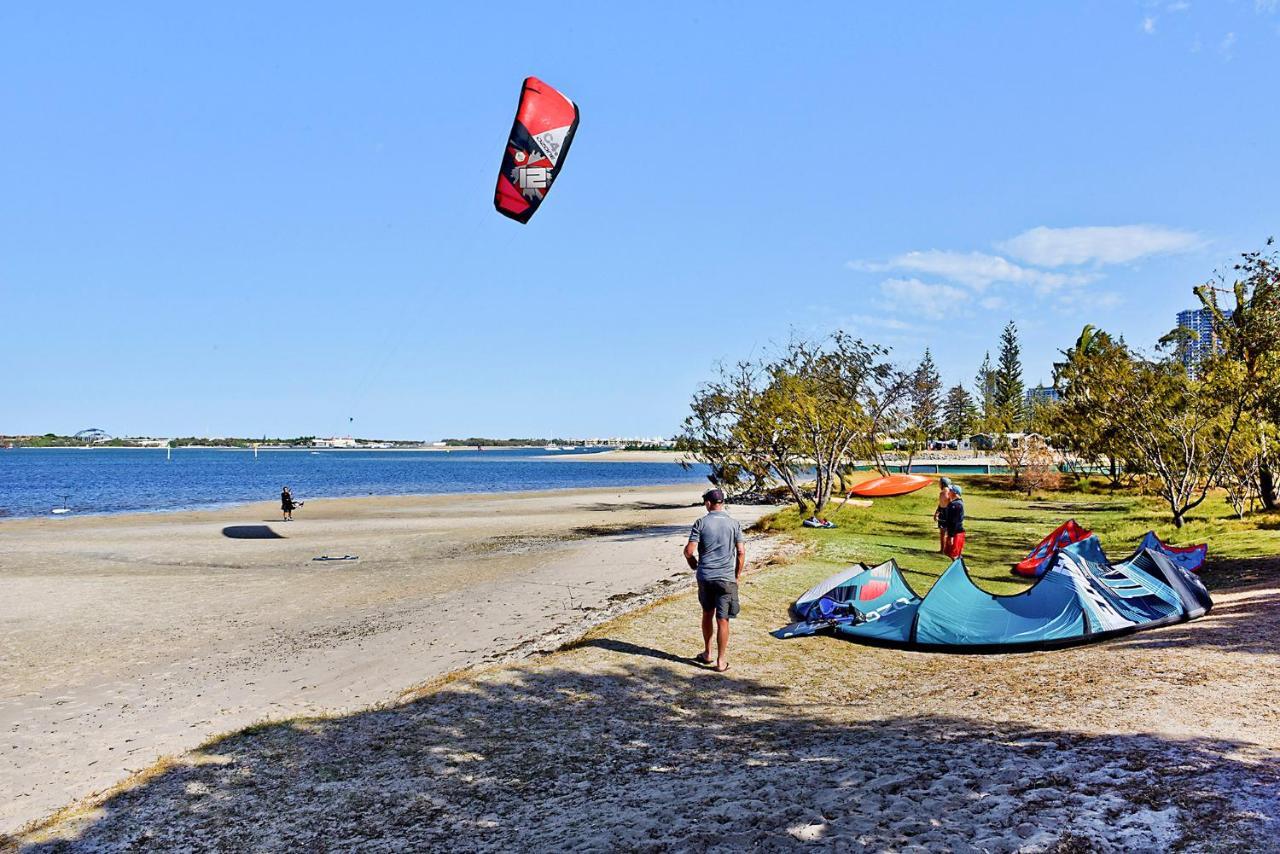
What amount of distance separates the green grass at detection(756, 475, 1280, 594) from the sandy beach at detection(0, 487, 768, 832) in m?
3.48

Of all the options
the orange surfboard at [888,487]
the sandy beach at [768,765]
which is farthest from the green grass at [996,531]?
the sandy beach at [768,765]

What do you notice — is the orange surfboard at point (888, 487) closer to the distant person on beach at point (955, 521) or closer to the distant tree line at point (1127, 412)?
the distant tree line at point (1127, 412)

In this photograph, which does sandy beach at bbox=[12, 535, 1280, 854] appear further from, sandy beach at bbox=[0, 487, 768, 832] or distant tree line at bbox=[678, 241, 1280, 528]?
distant tree line at bbox=[678, 241, 1280, 528]

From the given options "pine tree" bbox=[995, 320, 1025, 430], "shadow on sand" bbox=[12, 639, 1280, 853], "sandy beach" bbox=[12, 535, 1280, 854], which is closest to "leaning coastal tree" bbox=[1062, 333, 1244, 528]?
"sandy beach" bbox=[12, 535, 1280, 854]

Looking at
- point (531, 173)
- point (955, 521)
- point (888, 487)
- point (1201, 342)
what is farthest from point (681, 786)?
point (888, 487)

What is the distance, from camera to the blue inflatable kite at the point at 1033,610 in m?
9.09

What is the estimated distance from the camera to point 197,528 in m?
29.8

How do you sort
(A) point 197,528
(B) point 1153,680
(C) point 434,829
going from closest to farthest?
(C) point 434,829
(B) point 1153,680
(A) point 197,528

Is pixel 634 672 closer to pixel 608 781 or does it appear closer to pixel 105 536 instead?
pixel 608 781

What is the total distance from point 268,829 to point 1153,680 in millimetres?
6733

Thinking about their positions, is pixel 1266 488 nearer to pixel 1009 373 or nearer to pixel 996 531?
pixel 996 531

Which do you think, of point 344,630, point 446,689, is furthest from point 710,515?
point 344,630

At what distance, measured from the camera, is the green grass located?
1536cm

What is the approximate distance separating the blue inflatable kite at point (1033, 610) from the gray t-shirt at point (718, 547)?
238cm
